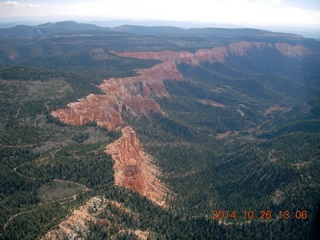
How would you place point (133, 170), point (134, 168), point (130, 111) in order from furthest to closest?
point (130, 111) < point (134, 168) < point (133, 170)

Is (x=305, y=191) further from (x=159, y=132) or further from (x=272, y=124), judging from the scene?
(x=272, y=124)

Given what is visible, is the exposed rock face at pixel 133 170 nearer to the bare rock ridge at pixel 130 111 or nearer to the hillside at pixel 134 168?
the bare rock ridge at pixel 130 111

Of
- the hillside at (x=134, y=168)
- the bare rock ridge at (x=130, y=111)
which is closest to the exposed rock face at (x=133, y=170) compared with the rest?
the bare rock ridge at (x=130, y=111)

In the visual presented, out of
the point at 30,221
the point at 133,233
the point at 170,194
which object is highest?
the point at 30,221

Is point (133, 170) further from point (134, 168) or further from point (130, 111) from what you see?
point (130, 111)

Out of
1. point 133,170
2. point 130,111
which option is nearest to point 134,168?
point 133,170

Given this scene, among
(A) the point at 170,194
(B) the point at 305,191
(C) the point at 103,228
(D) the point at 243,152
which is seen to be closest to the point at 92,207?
(C) the point at 103,228

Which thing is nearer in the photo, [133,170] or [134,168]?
[133,170]

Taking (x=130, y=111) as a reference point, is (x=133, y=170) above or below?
below
